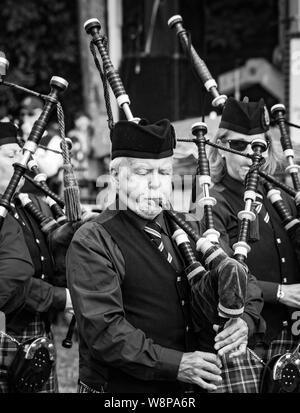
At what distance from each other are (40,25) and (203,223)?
791cm

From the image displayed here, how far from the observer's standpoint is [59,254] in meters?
3.48

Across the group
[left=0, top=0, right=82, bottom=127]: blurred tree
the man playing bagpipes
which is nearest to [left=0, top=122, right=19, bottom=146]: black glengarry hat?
the man playing bagpipes

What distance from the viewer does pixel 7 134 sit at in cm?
417

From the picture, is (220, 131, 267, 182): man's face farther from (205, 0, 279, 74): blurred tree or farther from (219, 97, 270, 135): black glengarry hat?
(205, 0, 279, 74): blurred tree

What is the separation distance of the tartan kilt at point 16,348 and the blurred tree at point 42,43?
21.5 ft

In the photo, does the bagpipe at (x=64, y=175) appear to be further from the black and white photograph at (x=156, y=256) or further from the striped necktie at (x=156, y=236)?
the striped necktie at (x=156, y=236)

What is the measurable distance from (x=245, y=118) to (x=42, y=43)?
745 cm

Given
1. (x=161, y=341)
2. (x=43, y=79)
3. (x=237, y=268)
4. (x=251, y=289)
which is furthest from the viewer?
(x=43, y=79)

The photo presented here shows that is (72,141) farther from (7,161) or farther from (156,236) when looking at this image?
(156,236)

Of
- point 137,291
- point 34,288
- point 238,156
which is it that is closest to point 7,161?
point 34,288

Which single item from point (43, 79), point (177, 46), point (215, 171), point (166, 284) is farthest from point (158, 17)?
point (166, 284)

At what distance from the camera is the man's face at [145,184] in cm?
297

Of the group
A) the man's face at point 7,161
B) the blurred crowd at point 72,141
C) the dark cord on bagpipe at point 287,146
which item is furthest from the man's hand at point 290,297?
the blurred crowd at point 72,141
